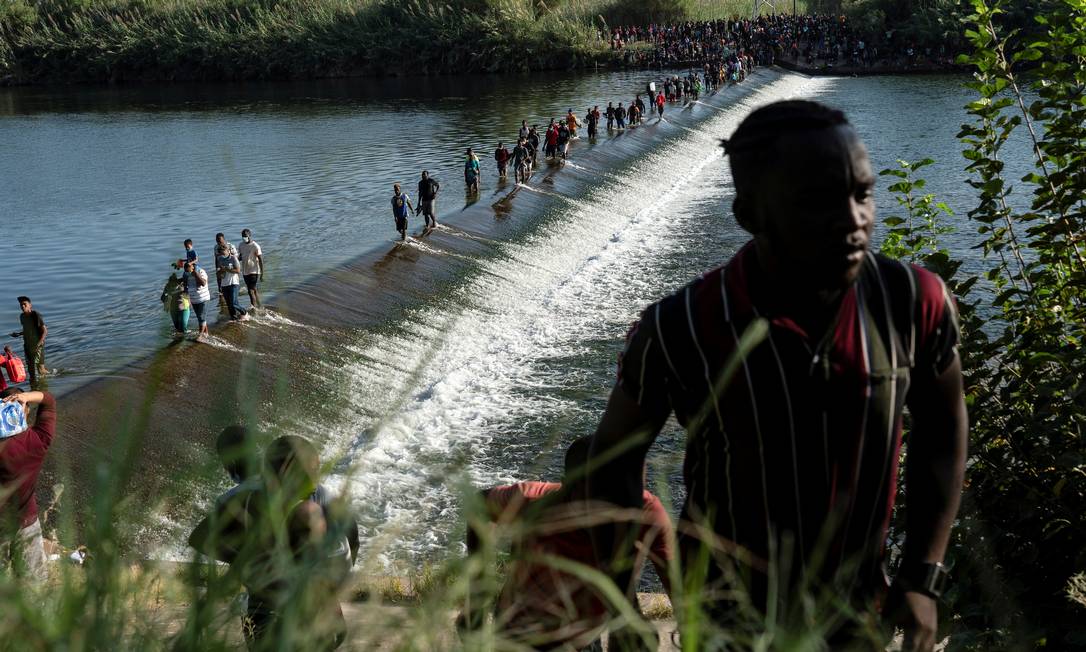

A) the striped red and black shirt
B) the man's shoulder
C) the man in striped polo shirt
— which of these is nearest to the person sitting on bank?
Result: the man in striped polo shirt

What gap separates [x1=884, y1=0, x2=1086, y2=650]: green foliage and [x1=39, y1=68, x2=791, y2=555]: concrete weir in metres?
2.60

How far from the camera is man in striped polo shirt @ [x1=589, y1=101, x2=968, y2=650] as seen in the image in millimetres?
2068

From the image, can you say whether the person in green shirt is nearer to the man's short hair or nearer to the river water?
the river water

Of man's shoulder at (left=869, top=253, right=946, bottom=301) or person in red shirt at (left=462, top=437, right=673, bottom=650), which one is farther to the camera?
man's shoulder at (left=869, top=253, right=946, bottom=301)

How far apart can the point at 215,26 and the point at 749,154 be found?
75.5m

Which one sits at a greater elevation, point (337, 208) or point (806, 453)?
point (806, 453)

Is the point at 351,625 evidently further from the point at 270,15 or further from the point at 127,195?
the point at 270,15

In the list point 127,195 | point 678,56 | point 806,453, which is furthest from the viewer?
point 678,56

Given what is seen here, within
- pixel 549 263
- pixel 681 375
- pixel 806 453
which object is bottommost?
pixel 549 263

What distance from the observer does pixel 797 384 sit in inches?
82.8

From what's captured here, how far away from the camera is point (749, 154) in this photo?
7.04 ft

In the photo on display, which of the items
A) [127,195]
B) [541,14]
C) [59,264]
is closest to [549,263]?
[59,264]

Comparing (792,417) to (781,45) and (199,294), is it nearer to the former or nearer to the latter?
(199,294)

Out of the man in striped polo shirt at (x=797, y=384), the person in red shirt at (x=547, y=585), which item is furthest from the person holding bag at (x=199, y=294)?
the man in striped polo shirt at (x=797, y=384)
